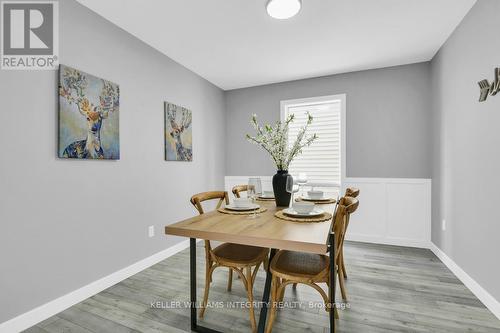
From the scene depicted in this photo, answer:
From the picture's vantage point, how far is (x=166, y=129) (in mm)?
3053

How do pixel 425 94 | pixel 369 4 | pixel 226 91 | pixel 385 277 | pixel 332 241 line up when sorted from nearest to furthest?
pixel 332 241, pixel 369 4, pixel 385 277, pixel 425 94, pixel 226 91

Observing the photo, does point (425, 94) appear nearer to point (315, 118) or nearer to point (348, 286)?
point (315, 118)

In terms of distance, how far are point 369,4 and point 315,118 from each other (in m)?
1.91

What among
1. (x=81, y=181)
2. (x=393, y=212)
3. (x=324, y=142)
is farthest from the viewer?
(x=324, y=142)

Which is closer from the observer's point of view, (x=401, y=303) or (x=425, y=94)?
(x=401, y=303)

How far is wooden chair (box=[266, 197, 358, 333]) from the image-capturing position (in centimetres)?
140

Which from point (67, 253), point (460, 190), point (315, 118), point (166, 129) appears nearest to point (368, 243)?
point (460, 190)

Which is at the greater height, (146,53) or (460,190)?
(146,53)

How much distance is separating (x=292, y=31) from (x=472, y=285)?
2956 mm

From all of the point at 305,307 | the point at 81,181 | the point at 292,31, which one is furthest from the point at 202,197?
the point at 292,31

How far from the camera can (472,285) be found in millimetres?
2135

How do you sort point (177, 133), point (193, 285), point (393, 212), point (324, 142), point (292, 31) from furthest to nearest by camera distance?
point (324, 142) → point (393, 212) → point (177, 133) → point (292, 31) → point (193, 285)

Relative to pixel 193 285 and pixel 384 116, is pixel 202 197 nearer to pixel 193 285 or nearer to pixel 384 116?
pixel 193 285

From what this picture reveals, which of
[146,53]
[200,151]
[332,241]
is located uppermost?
[146,53]
